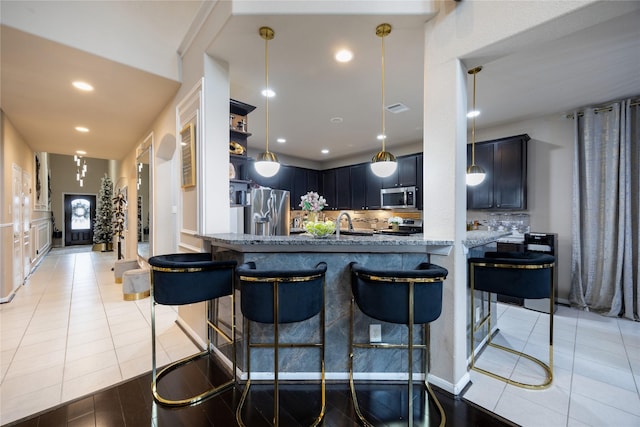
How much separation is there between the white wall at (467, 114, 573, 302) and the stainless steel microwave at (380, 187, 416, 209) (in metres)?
1.82

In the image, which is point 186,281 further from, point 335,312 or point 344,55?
point 344,55

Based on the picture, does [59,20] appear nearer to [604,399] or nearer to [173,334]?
[173,334]

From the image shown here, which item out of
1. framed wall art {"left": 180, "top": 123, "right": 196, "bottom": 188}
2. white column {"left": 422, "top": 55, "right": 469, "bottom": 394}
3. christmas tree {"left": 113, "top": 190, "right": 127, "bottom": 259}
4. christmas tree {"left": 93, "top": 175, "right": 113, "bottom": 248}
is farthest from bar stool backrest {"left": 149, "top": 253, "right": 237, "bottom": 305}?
christmas tree {"left": 93, "top": 175, "right": 113, "bottom": 248}

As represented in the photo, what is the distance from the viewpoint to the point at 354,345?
75.5 inches

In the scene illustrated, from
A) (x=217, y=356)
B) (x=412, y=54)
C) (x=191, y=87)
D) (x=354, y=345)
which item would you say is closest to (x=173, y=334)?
(x=217, y=356)

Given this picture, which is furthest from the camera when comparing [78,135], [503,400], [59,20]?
[78,135]

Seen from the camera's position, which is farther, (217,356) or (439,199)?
(217,356)

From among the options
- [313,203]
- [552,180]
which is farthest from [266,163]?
[552,180]

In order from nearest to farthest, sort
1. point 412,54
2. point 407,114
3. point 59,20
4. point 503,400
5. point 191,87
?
point 503,400
point 59,20
point 412,54
point 191,87
point 407,114

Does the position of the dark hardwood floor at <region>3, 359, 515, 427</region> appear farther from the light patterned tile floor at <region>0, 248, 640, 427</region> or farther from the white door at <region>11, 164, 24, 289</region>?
the white door at <region>11, 164, 24, 289</region>

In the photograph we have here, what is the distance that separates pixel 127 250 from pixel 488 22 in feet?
26.0

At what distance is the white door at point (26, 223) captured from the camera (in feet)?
15.8

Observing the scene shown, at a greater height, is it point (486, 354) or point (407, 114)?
point (407, 114)

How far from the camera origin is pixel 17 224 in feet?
14.4
